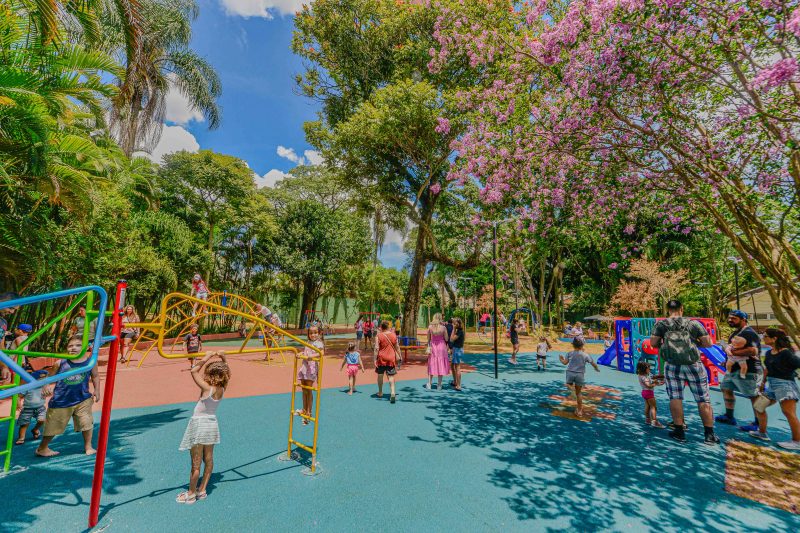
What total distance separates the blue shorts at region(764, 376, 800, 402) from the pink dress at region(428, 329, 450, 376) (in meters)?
6.07

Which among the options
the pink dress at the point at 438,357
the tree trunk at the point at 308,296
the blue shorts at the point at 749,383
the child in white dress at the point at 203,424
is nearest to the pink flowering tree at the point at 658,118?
the blue shorts at the point at 749,383

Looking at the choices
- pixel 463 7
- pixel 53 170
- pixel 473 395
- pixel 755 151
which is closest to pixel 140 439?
pixel 53 170

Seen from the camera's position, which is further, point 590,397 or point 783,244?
point 590,397

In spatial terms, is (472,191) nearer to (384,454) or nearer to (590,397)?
(590,397)

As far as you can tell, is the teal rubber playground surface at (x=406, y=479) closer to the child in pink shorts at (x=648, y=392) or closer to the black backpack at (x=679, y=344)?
the child in pink shorts at (x=648, y=392)

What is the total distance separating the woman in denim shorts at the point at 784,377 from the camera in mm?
5609

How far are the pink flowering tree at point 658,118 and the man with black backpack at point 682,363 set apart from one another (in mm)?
1108

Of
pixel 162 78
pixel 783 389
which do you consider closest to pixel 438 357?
pixel 783 389

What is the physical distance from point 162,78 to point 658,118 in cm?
2237

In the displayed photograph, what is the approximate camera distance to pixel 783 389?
568cm

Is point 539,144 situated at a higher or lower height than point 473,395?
higher

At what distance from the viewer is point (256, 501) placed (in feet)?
13.4

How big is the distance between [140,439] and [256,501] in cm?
317

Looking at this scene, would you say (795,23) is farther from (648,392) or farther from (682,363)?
(648,392)
